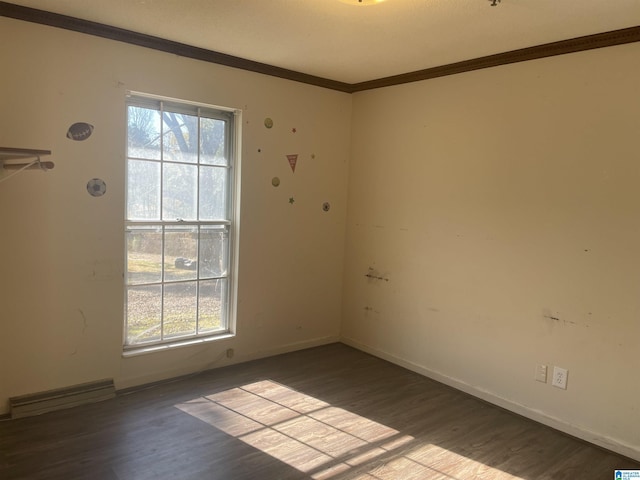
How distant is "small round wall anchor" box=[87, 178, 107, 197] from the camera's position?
118 inches

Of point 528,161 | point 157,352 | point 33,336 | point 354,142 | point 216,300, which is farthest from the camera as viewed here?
point 354,142

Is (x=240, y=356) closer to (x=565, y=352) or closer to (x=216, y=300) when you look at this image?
(x=216, y=300)

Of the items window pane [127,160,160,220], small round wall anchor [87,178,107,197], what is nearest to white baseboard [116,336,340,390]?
window pane [127,160,160,220]

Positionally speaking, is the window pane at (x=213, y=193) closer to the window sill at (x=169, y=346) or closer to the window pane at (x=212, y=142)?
the window pane at (x=212, y=142)

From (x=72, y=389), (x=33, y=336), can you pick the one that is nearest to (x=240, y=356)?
(x=72, y=389)

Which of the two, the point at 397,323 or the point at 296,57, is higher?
the point at 296,57

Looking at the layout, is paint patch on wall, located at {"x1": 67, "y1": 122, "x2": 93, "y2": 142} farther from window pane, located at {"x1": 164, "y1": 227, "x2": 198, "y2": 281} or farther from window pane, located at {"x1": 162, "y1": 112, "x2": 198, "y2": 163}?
window pane, located at {"x1": 164, "y1": 227, "x2": 198, "y2": 281}

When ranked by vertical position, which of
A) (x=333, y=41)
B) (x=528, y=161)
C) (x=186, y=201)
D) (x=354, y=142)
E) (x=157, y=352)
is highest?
(x=333, y=41)

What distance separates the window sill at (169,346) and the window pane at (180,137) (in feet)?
4.47

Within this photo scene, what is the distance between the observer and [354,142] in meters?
4.32

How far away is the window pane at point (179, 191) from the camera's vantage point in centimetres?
337

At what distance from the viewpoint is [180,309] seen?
3.53m

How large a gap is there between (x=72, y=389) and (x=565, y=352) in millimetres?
3142

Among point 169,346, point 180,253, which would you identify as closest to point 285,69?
point 180,253
